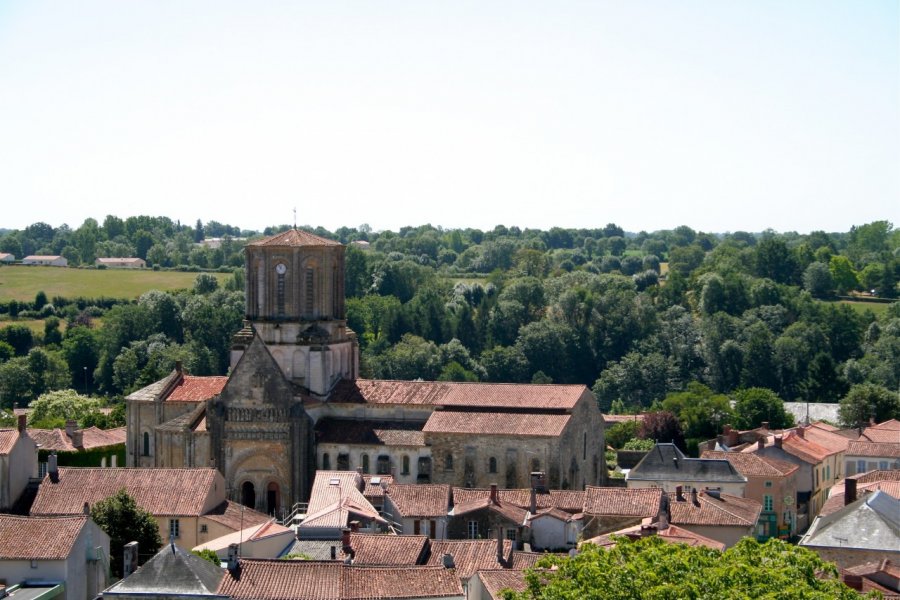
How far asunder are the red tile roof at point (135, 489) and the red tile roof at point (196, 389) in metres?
10.5

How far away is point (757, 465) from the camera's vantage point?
67000mm

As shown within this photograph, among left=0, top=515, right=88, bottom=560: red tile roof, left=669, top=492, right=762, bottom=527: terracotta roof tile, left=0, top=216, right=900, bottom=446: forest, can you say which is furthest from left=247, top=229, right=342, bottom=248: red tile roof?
left=0, top=216, right=900, bottom=446: forest

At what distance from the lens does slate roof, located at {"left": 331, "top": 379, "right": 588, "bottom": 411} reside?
66562 millimetres

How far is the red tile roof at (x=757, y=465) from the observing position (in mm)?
65938

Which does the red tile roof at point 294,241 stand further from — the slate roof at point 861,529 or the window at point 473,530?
the slate roof at point 861,529

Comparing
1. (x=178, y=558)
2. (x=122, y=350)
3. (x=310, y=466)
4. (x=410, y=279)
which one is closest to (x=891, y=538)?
(x=178, y=558)

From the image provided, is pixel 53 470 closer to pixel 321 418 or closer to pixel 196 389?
pixel 321 418

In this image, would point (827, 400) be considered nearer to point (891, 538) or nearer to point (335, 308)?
point (335, 308)

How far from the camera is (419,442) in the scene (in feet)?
216

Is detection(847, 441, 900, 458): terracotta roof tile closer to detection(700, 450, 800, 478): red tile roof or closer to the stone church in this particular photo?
detection(700, 450, 800, 478): red tile roof

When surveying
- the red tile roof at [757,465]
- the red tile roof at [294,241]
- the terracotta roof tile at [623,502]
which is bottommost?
the red tile roof at [757,465]

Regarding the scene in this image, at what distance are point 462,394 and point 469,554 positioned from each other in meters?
19.6

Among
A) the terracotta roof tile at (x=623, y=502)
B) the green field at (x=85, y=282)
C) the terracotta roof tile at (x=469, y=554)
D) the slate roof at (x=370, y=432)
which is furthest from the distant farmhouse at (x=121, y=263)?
the terracotta roof tile at (x=469, y=554)

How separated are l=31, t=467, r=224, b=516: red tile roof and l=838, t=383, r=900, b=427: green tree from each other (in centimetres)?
4294
